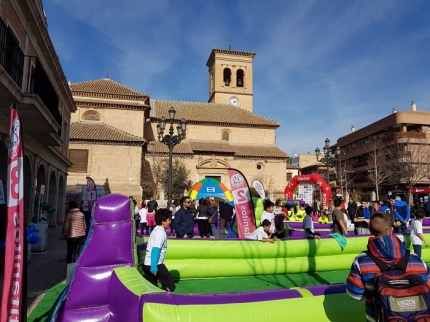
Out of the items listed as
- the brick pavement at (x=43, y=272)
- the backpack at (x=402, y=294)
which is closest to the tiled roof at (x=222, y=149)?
the brick pavement at (x=43, y=272)

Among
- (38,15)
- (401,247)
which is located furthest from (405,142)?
(401,247)

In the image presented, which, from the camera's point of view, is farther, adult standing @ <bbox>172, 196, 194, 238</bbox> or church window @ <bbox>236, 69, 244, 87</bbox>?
church window @ <bbox>236, 69, 244, 87</bbox>

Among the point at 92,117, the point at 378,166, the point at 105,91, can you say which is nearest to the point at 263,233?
the point at 92,117

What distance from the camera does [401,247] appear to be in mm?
2723

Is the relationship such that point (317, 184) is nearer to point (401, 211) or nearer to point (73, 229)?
point (401, 211)

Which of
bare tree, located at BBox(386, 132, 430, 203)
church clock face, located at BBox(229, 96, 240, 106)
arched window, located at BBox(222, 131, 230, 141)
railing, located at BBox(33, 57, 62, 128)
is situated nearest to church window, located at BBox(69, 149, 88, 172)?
arched window, located at BBox(222, 131, 230, 141)

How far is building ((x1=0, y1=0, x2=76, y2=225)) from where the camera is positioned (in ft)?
29.3

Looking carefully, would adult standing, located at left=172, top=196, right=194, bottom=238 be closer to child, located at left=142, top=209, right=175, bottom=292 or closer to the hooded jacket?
child, located at left=142, top=209, right=175, bottom=292

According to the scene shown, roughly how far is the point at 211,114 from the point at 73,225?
40.2 m

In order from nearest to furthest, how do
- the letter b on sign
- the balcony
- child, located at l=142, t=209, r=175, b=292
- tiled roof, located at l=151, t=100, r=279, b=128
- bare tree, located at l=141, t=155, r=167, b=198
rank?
child, located at l=142, t=209, r=175, b=292 → the balcony → the letter b on sign → bare tree, located at l=141, t=155, r=167, b=198 → tiled roof, located at l=151, t=100, r=279, b=128

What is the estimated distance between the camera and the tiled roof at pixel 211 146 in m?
42.5

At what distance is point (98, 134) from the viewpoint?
34188 millimetres

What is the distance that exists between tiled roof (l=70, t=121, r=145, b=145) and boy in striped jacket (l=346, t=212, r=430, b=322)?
33223mm

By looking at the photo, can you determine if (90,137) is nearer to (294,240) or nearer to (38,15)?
(38,15)
